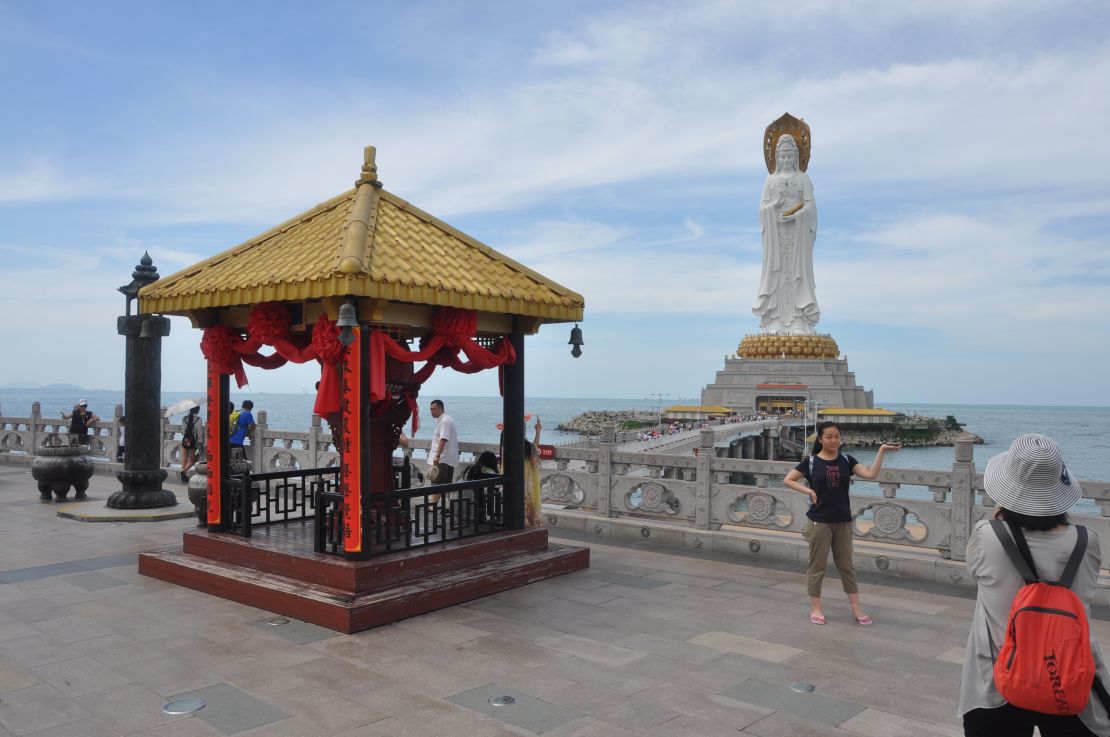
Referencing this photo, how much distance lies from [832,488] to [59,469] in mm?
11931

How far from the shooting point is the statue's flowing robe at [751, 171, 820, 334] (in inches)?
1709

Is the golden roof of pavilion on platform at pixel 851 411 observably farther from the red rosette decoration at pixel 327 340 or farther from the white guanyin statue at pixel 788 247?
the red rosette decoration at pixel 327 340

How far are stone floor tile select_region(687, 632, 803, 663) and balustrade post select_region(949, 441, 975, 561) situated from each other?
2985mm

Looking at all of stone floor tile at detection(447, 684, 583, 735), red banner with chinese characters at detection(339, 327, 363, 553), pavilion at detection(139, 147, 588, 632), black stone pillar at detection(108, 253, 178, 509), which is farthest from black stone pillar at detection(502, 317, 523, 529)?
black stone pillar at detection(108, 253, 178, 509)

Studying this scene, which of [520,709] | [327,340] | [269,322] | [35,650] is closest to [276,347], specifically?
[269,322]

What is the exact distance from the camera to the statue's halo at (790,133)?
144 ft

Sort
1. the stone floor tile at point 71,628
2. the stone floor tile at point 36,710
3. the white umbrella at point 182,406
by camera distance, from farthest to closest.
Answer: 1. the white umbrella at point 182,406
2. the stone floor tile at point 71,628
3. the stone floor tile at point 36,710

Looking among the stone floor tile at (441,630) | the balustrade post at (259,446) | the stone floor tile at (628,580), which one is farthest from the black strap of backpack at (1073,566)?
the balustrade post at (259,446)

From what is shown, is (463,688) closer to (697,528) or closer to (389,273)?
(389,273)

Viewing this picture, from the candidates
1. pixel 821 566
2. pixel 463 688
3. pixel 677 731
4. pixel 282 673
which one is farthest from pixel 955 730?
pixel 282 673

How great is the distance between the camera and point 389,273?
6.52 metres

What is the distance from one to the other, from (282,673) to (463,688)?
4.01ft

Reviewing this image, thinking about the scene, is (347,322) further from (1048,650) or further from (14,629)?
(1048,650)

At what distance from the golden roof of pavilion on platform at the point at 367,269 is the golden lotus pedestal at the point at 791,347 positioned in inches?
1544
